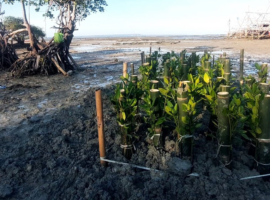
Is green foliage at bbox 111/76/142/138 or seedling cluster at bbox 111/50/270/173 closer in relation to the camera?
seedling cluster at bbox 111/50/270/173

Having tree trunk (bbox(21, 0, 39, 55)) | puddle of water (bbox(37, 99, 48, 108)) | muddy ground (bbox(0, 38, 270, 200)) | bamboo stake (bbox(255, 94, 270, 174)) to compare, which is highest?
tree trunk (bbox(21, 0, 39, 55))

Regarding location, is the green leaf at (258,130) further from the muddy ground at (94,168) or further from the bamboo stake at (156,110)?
the bamboo stake at (156,110)

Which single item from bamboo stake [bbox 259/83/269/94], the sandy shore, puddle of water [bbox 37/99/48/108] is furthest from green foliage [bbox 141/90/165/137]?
the sandy shore

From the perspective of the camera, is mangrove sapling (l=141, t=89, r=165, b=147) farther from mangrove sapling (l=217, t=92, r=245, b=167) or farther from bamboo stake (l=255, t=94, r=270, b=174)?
bamboo stake (l=255, t=94, r=270, b=174)

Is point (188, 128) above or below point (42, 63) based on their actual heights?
below

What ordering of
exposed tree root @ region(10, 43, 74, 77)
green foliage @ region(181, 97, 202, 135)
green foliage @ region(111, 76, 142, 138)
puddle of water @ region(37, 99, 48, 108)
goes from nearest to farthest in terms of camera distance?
green foliage @ region(181, 97, 202, 135) → green foliage @ region(111, 76, 142, 138) → puddle of water @ region(37, 99, 48, 108) → exposed tree root @ region(10, 43, 74, 77)

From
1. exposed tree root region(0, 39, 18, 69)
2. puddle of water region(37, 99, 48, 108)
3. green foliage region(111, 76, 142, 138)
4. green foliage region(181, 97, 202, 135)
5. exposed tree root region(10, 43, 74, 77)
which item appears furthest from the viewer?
exposed tree root region(0, 39, 18, 69)

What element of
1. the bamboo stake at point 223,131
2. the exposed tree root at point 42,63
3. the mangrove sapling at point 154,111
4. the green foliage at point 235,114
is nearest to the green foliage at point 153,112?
the mangrove sapling at point 154,111

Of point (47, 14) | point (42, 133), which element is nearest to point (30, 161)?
point (42, 133)

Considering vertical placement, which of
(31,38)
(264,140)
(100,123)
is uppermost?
(31,38)

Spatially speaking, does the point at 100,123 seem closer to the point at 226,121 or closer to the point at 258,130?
the point at 226,121

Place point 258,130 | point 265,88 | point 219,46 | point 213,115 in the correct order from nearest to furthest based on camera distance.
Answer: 1. point 258,130
2. point 265,88
3. point 213,115
4. point 219,46

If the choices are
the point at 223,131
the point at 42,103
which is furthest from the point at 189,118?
the point at 42,103

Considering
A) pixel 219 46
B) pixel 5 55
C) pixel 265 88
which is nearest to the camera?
pixel 265 88
